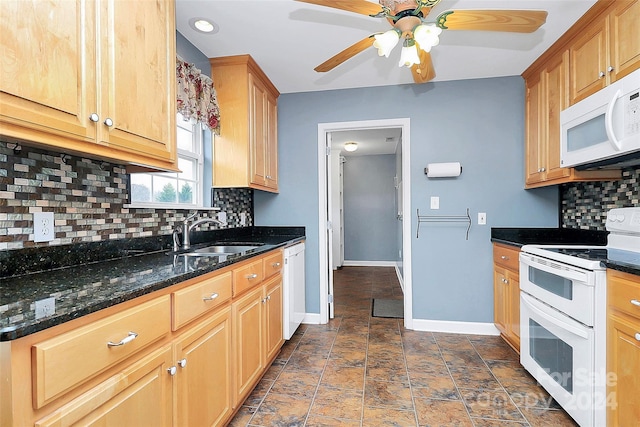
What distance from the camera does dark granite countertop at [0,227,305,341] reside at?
2.43 ft

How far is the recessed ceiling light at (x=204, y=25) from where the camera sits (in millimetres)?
1975

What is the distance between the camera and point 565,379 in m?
1.64

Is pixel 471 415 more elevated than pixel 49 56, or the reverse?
pixel 49 56

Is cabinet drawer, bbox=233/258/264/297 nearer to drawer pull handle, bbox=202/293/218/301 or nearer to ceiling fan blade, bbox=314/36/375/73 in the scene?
drawer pull handle, bbox=202/293/218/301

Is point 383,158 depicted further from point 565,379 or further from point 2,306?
point 2,306

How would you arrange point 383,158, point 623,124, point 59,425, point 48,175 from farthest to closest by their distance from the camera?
point 383,158
point 623,124
point 48,175
point 59,425

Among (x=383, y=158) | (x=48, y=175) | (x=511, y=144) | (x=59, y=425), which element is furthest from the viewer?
(x=383, y=158)

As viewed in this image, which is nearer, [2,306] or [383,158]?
[2,306]

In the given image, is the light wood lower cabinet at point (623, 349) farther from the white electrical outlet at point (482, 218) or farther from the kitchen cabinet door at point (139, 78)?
the kitchen cabinet door at point (139, 78)

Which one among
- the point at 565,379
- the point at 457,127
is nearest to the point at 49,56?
the point at 565,379

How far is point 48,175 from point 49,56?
533mm

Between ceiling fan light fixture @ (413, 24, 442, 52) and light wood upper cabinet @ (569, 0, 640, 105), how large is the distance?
44.1 inches

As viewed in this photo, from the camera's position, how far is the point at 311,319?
10.3ft

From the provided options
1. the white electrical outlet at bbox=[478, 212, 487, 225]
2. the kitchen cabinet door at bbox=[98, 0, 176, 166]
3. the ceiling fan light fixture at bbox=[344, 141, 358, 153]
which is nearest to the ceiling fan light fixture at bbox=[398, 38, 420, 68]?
the kitchen cabinet door at bbox=[98, 0, 176, 166]
